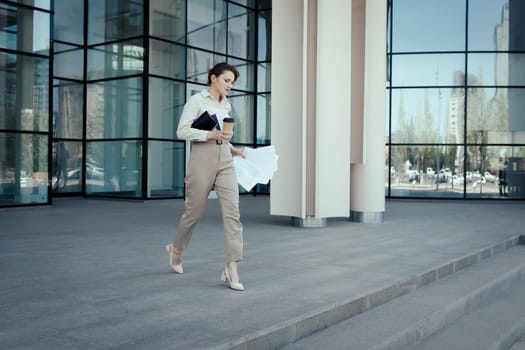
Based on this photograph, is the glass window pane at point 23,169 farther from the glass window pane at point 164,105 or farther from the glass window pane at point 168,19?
the glass window pane at point 168,19

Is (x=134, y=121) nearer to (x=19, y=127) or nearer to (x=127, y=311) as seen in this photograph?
(x=19, y=127)

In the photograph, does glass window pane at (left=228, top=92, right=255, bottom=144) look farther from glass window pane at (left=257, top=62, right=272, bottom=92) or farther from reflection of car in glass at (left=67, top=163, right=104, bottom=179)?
reflection of car in glass at (left=67, top=163, right=104, bottom=179)

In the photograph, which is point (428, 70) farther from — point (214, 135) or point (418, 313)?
point (214, 135)

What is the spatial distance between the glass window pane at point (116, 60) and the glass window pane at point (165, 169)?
2.42 m

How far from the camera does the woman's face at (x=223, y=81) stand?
17.0 ft

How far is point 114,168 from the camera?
1827 centimetres

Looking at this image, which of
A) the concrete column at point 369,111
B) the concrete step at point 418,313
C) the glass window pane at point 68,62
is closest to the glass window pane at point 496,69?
the concrete column at point 369,111

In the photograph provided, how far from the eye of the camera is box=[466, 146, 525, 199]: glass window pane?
19578mm

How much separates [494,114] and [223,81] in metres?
16.7

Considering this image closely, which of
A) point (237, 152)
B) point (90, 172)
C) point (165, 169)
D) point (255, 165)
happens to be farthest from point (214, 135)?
point (90, 172)

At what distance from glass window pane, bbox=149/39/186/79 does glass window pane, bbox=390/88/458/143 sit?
7252 millimetres

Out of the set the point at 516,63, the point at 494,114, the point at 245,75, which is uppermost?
the point at 516,63

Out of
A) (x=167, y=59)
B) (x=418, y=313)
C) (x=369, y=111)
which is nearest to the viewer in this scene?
(x=418, y=313)

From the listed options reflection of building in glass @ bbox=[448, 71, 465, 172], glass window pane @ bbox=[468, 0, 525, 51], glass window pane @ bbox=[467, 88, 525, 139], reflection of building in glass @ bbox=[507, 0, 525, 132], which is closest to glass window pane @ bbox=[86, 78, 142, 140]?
reflection of building in glass @ bbox=[448, 71, 465, 172]
